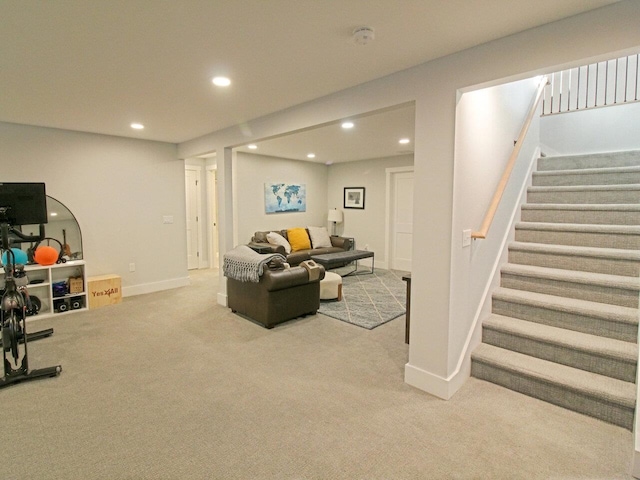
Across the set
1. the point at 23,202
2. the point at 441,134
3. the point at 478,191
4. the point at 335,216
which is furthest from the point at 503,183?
the point at 335,216

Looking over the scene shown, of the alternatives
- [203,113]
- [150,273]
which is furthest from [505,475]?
[150,273]

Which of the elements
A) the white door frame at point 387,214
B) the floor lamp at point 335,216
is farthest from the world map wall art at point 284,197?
the white door frame at point 387,214

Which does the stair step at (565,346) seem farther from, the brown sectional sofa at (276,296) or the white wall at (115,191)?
the white wall at (115,191)

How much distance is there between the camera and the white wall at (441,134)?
1891 mm

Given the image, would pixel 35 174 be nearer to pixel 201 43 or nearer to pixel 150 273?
pixel 150 273

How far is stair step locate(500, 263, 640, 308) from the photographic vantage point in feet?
8.41

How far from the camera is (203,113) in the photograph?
12.1 ft

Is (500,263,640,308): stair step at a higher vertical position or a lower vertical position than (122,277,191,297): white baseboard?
higher

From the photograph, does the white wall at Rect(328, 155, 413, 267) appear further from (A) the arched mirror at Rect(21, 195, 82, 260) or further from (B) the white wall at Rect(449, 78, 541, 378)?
(A) the arched mirror at Rect(21, 195, 82, 260)

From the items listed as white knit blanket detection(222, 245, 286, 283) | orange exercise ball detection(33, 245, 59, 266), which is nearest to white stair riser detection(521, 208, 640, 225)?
white knit blanket detection(222, 245, 286, 283)

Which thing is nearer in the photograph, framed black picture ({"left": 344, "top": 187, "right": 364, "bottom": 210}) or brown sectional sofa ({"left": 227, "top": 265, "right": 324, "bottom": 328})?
brown sectional sofa ({"left": 227, "top": 265, "right": 324, "bottom": 328})

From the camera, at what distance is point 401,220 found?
7266 mm

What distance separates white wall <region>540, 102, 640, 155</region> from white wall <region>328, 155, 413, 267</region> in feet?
8.42

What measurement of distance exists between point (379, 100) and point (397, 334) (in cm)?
230
